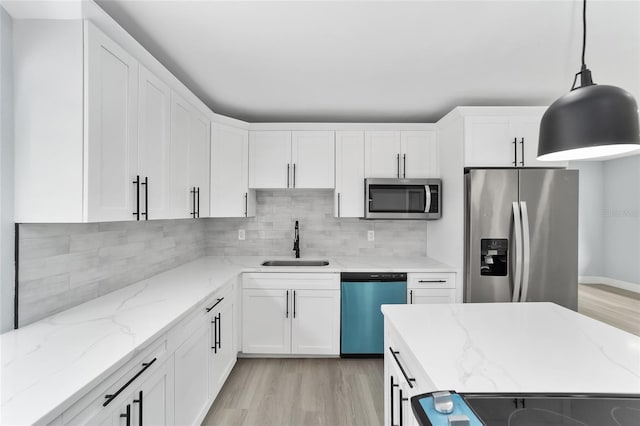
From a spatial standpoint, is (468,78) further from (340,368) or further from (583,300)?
(583,300)

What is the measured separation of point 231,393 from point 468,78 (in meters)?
3.15

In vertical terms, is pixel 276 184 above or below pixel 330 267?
above

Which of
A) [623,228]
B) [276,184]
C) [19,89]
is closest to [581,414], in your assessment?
[19,89]

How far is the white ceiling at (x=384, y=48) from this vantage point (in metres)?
1.56

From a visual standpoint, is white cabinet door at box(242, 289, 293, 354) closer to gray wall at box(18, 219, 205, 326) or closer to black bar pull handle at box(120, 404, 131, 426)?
gray wall at box(18, 219, 205, 326)

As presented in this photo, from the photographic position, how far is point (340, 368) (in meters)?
2.77

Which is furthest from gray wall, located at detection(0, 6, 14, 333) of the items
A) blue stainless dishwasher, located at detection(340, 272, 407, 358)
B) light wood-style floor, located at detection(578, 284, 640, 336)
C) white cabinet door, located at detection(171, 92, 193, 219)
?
light wood-style floor, located at detection(578, 284, 640, 336)

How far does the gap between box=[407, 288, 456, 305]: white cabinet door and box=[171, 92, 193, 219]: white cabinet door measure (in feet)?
7.10

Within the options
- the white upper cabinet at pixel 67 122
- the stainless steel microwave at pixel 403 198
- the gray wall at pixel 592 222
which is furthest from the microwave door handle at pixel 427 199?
the gray wall at pixel 592 222

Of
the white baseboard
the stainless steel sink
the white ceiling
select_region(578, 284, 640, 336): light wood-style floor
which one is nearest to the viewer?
the white ceiling

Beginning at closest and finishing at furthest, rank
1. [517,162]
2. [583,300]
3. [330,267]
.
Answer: [517,162]
[330,267]
[583,300]

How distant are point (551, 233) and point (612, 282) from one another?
476cm

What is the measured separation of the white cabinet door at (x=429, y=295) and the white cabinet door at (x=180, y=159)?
7.10 feet

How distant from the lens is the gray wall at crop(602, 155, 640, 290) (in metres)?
5.17
